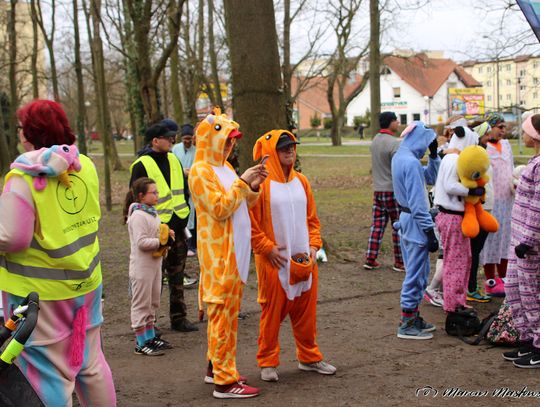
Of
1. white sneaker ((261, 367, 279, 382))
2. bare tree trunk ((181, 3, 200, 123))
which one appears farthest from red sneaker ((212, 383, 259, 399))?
bare tree trunk ((181, 3, 200, 123))

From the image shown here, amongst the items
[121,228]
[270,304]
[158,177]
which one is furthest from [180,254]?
[121,228]

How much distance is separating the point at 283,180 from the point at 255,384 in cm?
162

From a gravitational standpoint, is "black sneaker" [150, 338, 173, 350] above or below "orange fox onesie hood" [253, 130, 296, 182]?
below

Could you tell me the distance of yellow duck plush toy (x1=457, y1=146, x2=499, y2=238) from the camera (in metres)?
6.75

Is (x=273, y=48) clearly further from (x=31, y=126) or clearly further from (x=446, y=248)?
(x=31, y=126)

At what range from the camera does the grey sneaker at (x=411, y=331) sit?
21.8 feet

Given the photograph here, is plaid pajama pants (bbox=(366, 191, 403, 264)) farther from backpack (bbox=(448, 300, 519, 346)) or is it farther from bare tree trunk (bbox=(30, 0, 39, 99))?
bare tree trunk (bbox=(30, 0, 39, 99))

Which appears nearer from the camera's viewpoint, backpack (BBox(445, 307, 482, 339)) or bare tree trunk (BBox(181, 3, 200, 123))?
backpack (BBox(445, 307, 482, 339))

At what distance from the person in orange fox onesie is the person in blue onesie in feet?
4.31

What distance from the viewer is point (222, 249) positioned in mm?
5117

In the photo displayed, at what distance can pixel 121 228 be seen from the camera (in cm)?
1427

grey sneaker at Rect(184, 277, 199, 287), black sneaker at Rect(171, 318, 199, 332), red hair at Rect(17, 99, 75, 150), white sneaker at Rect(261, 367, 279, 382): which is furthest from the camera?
grey sneaker at Rect(184, 277, 199, 287)

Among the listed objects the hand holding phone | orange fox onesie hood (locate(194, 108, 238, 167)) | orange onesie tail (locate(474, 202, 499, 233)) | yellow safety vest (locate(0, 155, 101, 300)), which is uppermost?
orange fox onesie hood (locate(194, 108, 238, 167))

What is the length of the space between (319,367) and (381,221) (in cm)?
452
